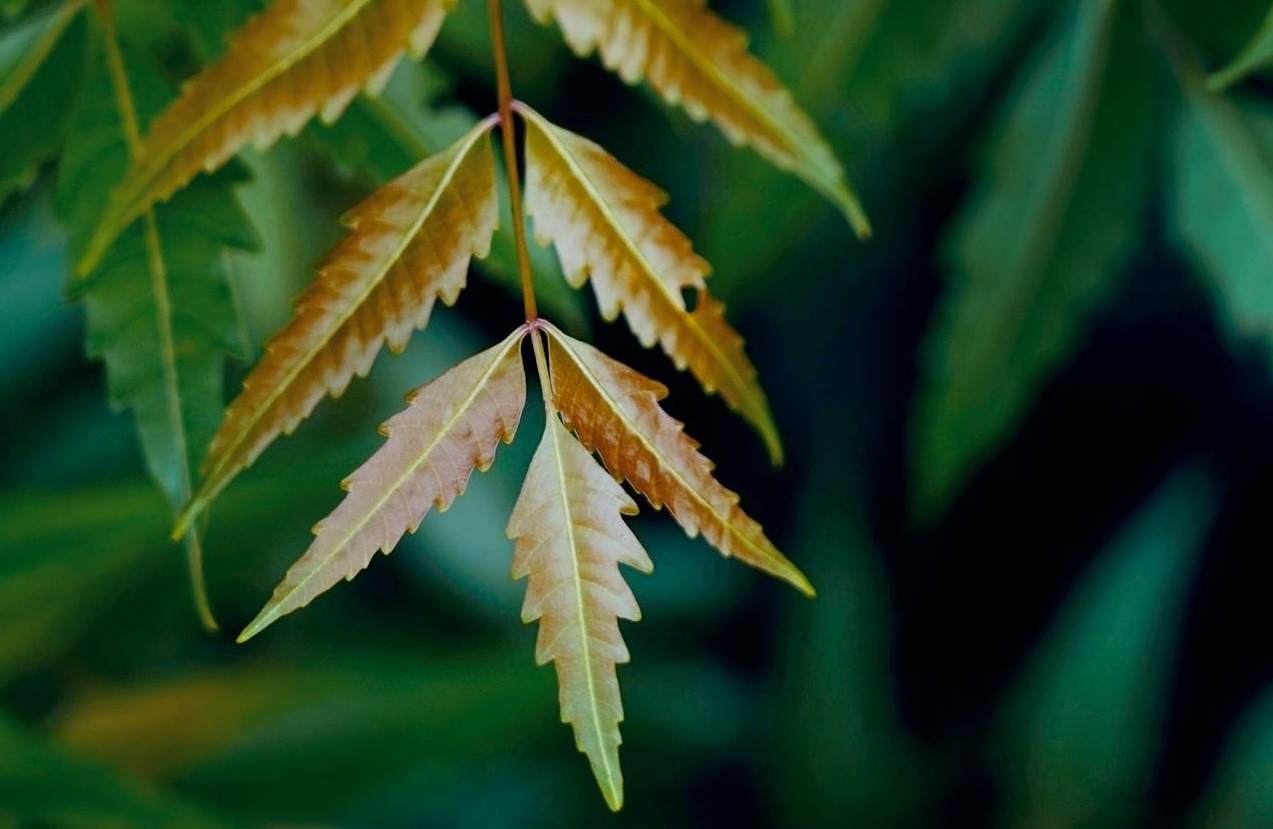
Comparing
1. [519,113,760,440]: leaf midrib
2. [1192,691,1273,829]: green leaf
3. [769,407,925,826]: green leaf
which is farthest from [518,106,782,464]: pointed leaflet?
[1192,691,1273,829]: green leaf

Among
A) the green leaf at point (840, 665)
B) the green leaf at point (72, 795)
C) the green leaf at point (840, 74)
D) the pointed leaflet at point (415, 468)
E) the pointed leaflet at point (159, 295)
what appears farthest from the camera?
the green leaf at point (840, 665)

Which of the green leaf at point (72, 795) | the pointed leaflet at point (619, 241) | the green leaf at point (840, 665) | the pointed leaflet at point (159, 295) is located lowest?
the green leaf at point (72, 795)

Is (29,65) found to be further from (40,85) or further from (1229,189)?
(1229,189)

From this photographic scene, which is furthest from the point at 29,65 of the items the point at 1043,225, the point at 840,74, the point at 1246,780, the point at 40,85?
Answer: the point at 1246,780

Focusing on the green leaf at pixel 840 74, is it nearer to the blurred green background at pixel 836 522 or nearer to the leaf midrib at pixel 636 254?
the blurred green background at pixel 836 522

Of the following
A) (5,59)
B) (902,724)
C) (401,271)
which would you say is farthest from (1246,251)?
(902,724)

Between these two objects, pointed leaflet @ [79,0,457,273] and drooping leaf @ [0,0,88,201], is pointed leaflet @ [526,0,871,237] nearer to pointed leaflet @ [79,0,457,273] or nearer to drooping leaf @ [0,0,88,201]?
pointed leaflet @ [79,0,457,273]

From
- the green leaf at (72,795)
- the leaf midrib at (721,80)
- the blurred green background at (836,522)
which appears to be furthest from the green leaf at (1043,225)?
the green leaf at (72,795)
